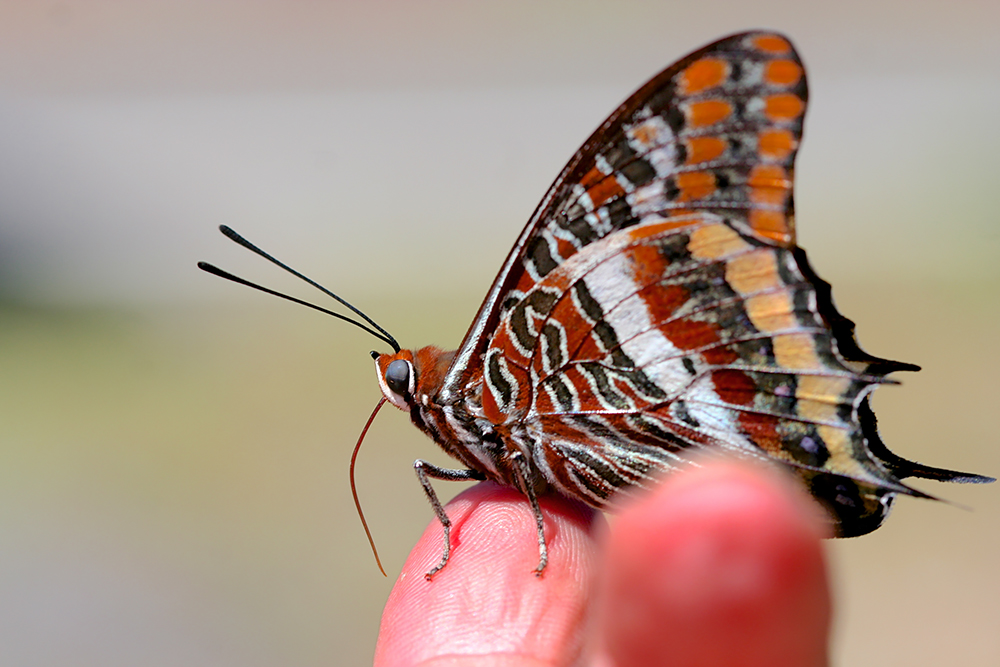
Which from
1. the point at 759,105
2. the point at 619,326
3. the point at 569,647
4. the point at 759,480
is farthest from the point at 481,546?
the point at 759,105

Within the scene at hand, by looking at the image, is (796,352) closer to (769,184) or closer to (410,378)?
(769,184)

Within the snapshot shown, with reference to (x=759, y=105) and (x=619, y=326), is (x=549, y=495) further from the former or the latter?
(x=759, y=105)

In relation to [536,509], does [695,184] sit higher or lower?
higher

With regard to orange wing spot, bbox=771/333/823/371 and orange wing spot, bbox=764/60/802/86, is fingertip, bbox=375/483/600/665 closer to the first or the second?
orange wing spot, bbox=771/333/823/371

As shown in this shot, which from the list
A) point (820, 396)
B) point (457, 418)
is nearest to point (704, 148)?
point (820, 396)

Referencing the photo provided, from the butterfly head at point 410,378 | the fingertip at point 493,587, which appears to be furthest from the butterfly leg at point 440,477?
the butterfly head at point 410,378

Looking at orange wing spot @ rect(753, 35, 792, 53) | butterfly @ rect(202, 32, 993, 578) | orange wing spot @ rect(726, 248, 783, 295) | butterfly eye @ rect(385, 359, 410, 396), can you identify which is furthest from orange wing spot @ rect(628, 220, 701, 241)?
butterfly eye @ rect(385, 359, 410, 396)
